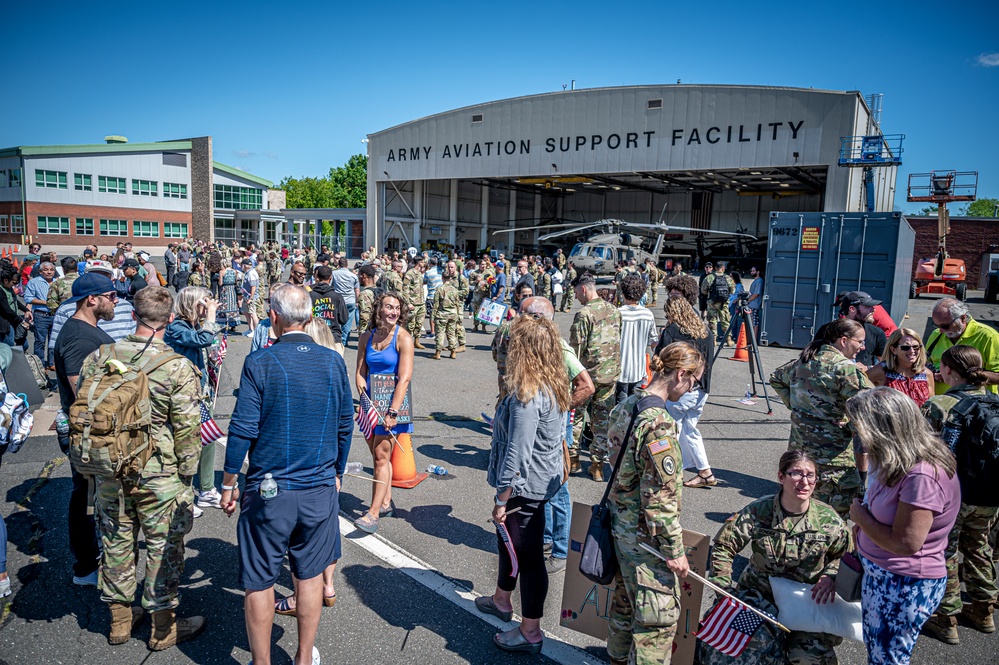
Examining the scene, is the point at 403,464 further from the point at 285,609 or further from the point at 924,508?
the point at 924,508

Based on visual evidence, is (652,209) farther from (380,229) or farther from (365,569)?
(365,569)

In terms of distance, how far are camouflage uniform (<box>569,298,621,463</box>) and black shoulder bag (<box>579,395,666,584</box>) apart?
2861mm

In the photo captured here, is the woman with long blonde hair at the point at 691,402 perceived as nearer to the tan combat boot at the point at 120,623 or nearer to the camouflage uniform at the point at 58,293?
the tan combat boot at the point at 120,623

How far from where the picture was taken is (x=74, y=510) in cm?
368

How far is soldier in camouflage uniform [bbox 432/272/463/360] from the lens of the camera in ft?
37.1

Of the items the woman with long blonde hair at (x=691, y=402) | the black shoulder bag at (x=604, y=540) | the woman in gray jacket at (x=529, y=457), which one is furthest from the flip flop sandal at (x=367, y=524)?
the woman with long blonde hair at (x=691, y=402)

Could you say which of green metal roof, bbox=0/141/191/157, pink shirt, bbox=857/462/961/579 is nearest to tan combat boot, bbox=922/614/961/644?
pink shirt, bbox=857/462/961/579

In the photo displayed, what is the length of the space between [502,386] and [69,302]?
4.48 metres

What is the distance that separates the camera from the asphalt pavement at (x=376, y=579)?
10.9 feet

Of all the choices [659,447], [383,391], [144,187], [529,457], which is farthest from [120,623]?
[144,187]

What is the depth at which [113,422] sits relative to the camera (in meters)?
2.97

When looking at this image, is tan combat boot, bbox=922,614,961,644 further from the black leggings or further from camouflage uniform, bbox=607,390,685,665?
the black leggings

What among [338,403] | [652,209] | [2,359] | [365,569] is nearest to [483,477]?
[365,569]

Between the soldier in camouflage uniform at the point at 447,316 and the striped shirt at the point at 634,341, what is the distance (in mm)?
5631
